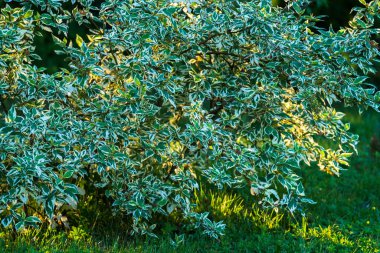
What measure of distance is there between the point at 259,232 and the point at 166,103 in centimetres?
108

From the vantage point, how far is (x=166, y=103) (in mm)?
4012

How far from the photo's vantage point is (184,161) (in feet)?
12.5

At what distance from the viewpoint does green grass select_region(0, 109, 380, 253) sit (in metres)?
3.65

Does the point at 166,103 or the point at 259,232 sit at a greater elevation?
the point at 166,103

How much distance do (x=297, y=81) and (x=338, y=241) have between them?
107cm

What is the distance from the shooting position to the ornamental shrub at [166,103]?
356 cm

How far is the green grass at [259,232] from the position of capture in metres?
3.65

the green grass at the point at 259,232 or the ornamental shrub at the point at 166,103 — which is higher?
the ornamental shrub at the point at 166,103

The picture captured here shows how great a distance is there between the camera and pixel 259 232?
4117 millimetres

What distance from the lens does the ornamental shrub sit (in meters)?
3.56

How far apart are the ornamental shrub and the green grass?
133 millimetres

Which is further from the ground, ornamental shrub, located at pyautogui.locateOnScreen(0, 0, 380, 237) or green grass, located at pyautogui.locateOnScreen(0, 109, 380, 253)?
ornamental shrub, located at pyautogui.locateOnScreen(0, 0, 380, 237)

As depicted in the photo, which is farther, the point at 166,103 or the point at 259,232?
the point at 259,232

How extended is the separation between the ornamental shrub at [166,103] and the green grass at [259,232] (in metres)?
0.13
